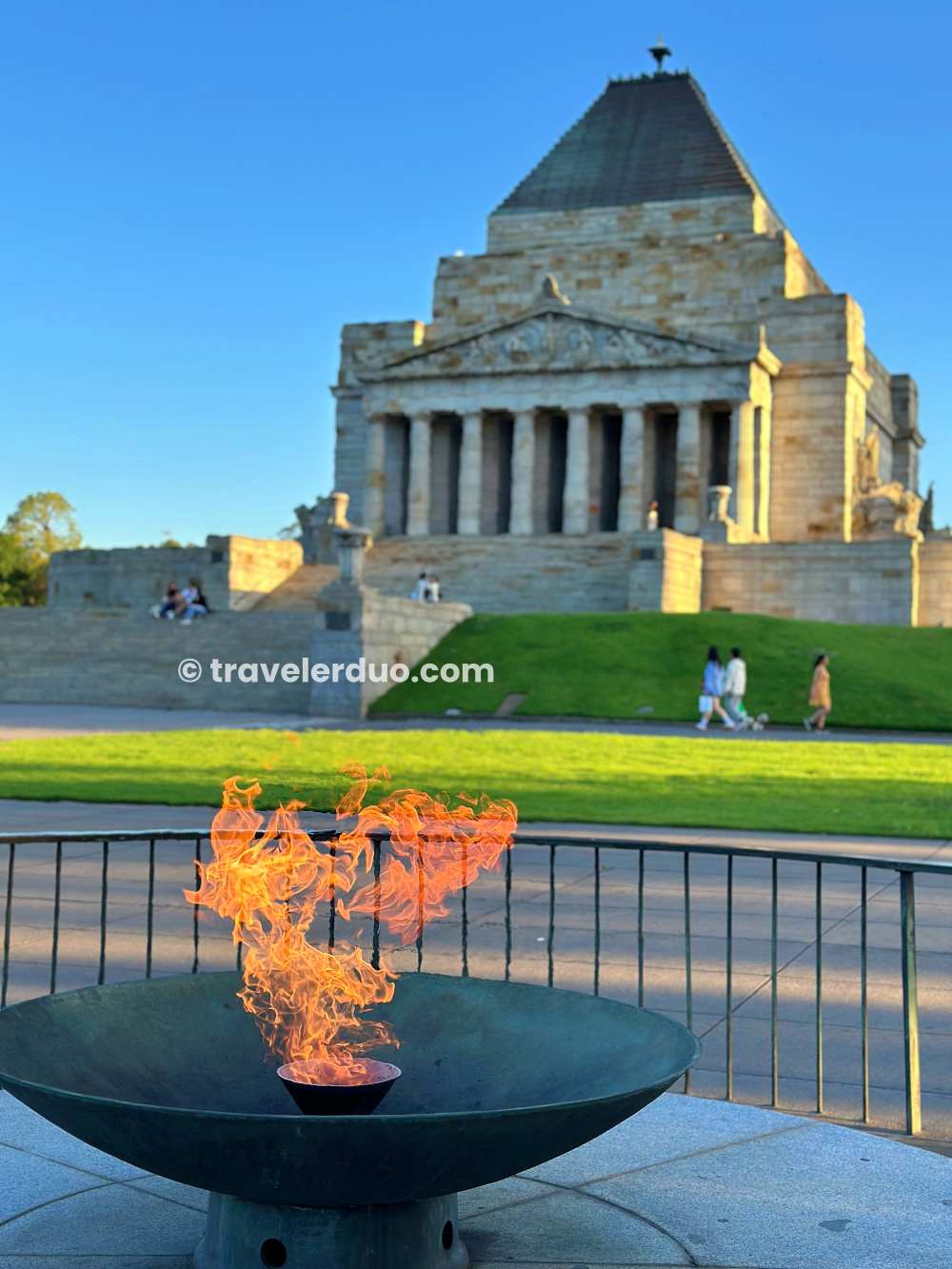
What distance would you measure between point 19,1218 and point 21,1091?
1227 mm

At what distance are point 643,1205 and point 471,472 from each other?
5423 centimetres

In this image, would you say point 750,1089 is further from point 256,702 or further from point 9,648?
point 9,648

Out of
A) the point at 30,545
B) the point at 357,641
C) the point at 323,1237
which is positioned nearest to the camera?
the point at 323,1237

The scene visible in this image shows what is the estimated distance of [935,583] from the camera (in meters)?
47.3

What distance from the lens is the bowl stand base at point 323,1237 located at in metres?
4.11

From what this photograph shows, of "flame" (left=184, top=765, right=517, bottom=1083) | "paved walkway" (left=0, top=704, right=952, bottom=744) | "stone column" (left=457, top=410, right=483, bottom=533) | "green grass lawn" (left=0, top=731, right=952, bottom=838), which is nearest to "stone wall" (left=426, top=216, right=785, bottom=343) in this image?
"stone column" (left=457, top=410, right=483, bottom=533)

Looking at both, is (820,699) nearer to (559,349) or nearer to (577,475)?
(577,475)

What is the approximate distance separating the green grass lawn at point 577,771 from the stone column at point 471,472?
32497mm

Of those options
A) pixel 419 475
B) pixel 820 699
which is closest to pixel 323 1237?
pixel 820 699

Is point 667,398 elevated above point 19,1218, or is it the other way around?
point 667,398

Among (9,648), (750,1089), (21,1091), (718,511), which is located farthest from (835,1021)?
(718,511)

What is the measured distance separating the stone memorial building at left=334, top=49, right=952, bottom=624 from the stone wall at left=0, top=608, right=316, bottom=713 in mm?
12543

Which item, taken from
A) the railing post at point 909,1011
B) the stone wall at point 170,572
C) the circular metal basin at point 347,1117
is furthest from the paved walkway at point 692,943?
the stone wall at point 170,572

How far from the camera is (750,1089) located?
6.64 meters
